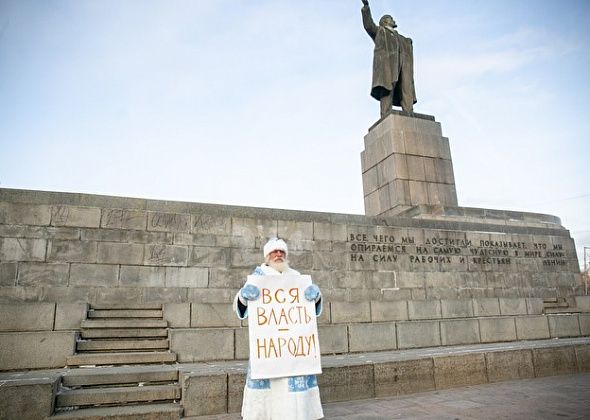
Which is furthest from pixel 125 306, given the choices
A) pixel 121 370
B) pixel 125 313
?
pixel 121 370

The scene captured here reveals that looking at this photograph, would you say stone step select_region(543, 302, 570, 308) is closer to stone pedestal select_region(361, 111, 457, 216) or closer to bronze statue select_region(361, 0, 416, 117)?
stone pedestal select_region(361, 111, 457, 216)

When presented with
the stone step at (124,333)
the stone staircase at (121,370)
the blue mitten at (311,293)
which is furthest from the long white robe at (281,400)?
the stone step at (124,333)

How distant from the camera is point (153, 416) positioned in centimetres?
521

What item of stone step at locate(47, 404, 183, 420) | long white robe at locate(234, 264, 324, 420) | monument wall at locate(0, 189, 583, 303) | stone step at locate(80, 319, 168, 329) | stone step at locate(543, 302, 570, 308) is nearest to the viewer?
long white robe at locate(234, 264, 324, 420)

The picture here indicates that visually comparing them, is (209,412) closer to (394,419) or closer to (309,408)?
(309,408)

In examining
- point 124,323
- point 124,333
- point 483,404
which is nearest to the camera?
point 483,404

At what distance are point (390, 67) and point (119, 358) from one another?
15.9 m

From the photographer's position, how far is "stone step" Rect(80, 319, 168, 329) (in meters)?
7.97

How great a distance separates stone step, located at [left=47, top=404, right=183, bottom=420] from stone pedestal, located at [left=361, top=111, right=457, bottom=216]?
12.0m

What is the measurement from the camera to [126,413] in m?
5.14

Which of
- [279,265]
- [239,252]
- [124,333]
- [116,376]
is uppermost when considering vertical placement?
[239,252]

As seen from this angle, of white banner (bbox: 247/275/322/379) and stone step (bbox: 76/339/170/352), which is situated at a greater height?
white banner (bbox: 247/275/322/379)

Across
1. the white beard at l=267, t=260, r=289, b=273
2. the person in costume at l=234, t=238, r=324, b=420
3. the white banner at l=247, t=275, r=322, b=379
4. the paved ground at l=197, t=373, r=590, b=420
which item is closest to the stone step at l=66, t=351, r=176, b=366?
the paved ground at l=197, t=373, r=590, b=420

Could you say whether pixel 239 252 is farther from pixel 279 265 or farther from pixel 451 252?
pixel 451 252
